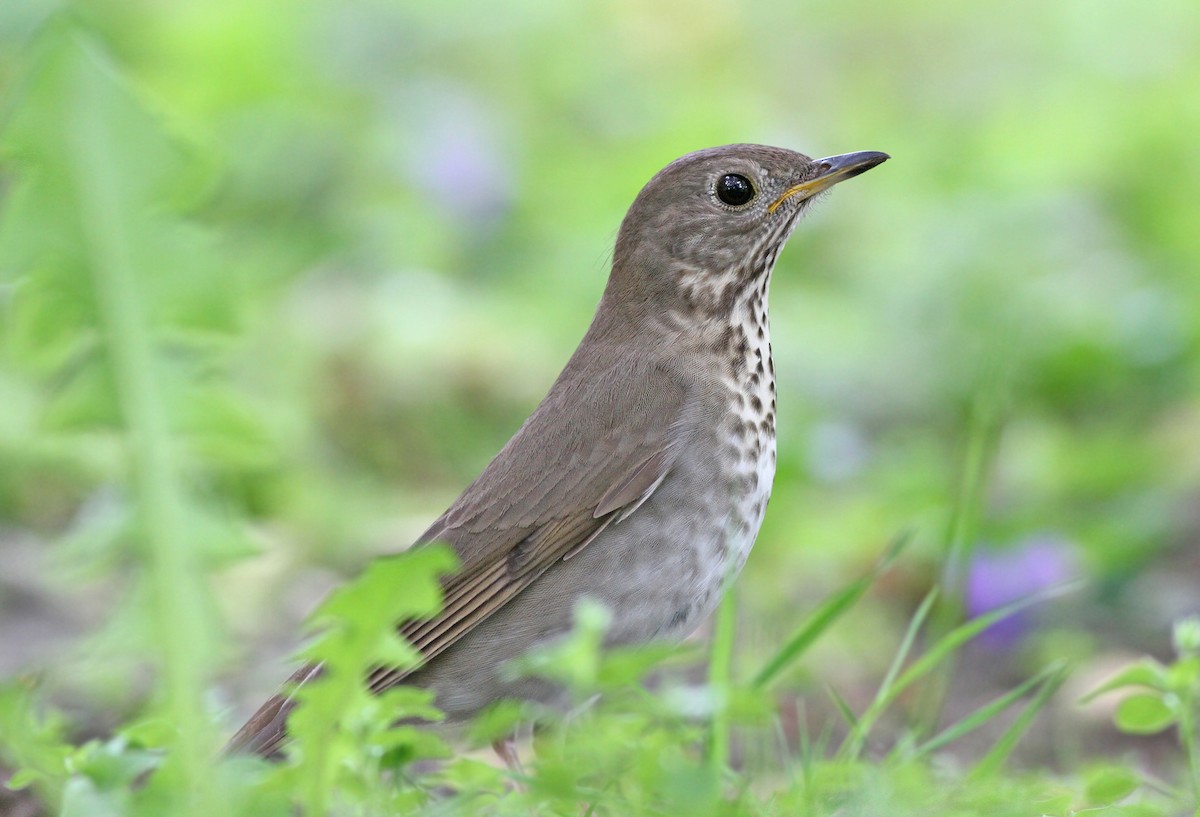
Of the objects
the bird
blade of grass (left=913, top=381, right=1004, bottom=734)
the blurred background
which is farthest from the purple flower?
the bird

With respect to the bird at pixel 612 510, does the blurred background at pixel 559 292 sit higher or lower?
higher

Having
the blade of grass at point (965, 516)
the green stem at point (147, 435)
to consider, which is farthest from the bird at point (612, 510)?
the green stem at point (147, 435)

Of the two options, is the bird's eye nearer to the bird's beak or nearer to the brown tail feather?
the bird's beak

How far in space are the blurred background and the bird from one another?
0.42 m

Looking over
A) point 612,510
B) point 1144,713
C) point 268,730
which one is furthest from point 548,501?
point 1144,713

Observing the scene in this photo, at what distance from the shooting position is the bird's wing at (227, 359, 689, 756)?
3.30 meters

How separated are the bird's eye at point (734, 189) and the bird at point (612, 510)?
267 mm

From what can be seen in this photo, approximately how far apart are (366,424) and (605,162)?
2323 millimetres

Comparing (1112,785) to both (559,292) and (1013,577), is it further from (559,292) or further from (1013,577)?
(559,292)

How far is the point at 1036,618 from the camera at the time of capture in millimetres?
4973

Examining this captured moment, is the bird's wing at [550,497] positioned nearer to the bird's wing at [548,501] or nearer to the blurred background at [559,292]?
the bird's wing at [548,501]

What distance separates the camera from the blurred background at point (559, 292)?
218 cm

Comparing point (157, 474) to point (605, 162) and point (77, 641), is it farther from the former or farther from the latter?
point (605, 162)

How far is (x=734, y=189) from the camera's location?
3.73 meters
